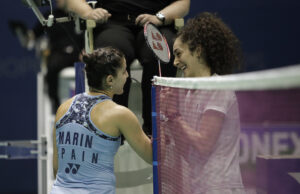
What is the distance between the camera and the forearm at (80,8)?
249 centimetres

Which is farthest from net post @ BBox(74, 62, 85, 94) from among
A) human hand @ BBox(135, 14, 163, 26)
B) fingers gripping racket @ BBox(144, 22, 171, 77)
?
fingers gripping racket @ BBox(144, 22, 171, 77)

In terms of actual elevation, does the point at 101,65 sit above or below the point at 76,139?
above

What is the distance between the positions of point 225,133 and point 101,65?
0.66 metres

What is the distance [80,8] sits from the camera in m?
2.50

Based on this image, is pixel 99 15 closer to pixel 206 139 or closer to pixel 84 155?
pixel 84 155

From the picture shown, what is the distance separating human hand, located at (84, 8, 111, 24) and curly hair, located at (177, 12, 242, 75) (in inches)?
19.9

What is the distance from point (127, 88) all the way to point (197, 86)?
1.10 meters

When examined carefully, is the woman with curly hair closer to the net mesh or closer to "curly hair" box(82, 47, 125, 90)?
the net mesh

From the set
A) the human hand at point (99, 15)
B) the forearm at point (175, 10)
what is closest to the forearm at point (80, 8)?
the human hand at point (99, 15)

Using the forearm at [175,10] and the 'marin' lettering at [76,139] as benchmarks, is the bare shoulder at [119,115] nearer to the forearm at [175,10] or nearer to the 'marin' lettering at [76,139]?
the 'marin' lettering at [76,139]

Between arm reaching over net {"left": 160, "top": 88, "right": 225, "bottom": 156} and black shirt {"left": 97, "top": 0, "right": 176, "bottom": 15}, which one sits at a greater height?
black shirt {"left": 97, "top": 0, "right": 176, "bottom": 15}

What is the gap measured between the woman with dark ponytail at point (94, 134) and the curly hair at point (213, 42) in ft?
1.26

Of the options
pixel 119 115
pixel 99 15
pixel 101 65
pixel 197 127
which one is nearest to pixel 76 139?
pixel 119 115

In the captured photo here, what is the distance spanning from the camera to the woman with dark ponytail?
1.81m
